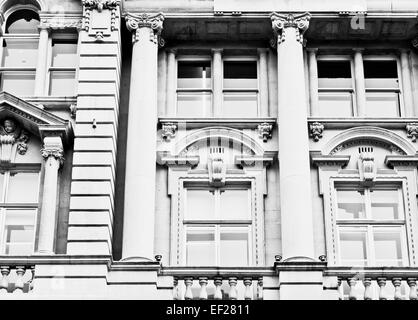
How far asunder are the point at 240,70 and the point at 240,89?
0.76 m

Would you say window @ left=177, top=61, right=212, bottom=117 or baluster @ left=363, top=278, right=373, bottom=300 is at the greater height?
window @ left=177, top=61, right=212, bottom=117

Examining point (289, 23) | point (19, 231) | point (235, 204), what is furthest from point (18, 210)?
point (289, 23)

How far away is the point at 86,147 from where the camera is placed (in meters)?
28.4

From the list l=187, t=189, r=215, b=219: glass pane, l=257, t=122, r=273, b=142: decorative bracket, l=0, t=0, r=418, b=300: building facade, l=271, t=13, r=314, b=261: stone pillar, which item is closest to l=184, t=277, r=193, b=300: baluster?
l=0, t=0, r=418, b=300: building facade

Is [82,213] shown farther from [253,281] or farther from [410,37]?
[410,37]

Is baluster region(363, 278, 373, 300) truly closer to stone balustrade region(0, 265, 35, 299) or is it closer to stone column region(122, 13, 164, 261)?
stone column region(122, 13, 164, 261)

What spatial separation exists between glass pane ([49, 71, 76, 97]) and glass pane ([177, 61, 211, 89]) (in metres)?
2.94

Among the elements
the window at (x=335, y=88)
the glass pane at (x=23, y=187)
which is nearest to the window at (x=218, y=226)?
the window at (x=335, y=88)

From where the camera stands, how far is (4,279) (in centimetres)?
2658

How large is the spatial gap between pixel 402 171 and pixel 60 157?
29.0ft

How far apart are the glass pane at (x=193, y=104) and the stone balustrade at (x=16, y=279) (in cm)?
650

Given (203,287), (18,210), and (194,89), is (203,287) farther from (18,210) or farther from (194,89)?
(194,89)

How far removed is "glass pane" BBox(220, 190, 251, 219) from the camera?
2905 cm

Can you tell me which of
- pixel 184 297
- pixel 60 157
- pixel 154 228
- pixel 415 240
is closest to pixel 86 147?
pixel 60 157
